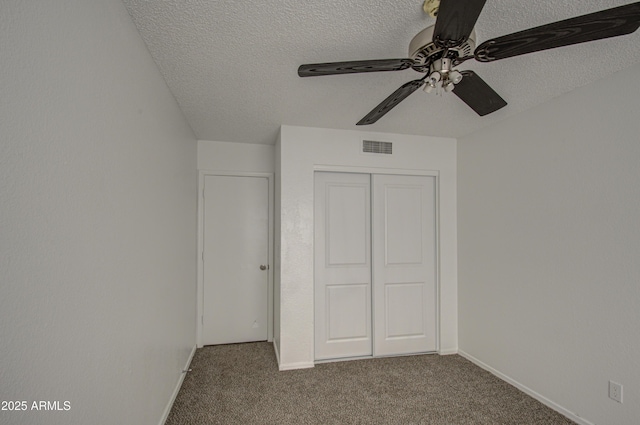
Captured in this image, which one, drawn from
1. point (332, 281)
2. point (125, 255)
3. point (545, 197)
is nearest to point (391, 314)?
point (332, 281)

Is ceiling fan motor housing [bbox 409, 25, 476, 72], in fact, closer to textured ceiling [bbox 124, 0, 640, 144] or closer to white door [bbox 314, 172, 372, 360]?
textured ceiling [bbox 124, 0, 640, 144]

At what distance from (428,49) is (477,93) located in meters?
0.52

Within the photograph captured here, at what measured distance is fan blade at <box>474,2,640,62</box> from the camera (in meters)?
0.96

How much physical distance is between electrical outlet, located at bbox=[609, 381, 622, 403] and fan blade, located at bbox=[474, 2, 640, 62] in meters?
2.04

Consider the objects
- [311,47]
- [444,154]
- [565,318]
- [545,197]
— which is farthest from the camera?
[444,154]

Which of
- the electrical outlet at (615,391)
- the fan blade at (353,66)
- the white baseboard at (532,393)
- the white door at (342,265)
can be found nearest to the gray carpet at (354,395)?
the white baseboard at (532,393)

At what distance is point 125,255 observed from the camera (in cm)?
137

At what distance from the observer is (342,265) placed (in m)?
3.07

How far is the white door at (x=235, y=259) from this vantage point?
340cm

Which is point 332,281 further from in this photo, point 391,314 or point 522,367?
point 522,367

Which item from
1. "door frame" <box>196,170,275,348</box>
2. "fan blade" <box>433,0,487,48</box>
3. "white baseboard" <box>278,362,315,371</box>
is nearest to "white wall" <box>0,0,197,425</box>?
"white baseboard" <box>278,362,315,371</box>

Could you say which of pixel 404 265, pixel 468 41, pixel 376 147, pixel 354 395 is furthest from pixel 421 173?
pixel 354 395

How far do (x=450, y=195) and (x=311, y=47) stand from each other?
2370mm

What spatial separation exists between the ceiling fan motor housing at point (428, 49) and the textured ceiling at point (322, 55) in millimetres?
164
